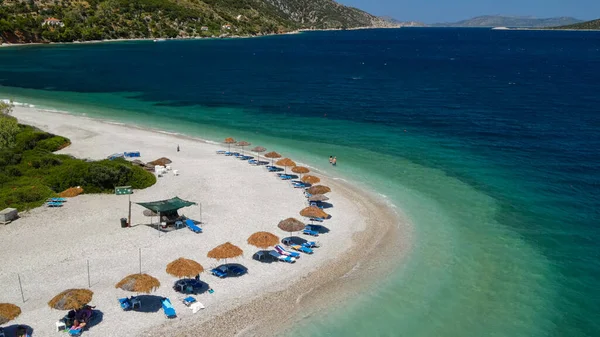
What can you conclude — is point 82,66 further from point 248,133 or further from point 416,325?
point 416,325

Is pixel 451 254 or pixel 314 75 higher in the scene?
pixel 314 75

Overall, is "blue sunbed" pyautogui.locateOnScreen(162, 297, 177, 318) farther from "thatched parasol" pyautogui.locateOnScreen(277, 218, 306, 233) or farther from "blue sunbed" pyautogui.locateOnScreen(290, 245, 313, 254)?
"thatched parasol" pyautogui.locateOnScreen(277, 218, 306, 233)

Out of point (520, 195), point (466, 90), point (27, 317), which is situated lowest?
point (27, 317)

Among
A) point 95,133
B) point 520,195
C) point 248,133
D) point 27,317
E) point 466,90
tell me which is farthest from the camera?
Result: point 466,90

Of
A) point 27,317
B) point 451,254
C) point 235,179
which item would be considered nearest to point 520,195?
point 451,254

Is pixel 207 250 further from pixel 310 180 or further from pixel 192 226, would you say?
pixel 310 180

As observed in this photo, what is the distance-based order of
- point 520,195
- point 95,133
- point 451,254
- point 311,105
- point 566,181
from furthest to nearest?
1. point 311,105
2. point 95,133
3. point 566,181
4. point 520,195
5. point 451,254

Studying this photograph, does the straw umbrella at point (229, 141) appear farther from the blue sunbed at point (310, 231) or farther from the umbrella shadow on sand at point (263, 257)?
the umbrella shadow on sand at point (263, 257)

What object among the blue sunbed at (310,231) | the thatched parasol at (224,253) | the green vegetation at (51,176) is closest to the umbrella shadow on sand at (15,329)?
the thatched parasol at (224,253)
